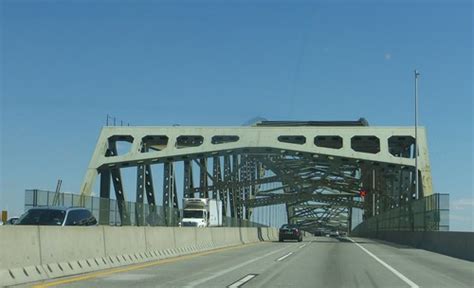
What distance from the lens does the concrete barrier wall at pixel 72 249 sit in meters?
13.5

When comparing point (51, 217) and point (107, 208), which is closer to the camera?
point (51, 217)

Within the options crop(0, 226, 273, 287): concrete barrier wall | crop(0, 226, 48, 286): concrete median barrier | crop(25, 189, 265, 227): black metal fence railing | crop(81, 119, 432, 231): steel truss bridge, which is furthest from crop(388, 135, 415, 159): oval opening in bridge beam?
crop(0, 226, 48, 286): concrete median barrier

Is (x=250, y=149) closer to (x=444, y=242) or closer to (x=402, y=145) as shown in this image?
(x=402, y=145)

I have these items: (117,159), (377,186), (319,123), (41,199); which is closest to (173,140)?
(117,159)

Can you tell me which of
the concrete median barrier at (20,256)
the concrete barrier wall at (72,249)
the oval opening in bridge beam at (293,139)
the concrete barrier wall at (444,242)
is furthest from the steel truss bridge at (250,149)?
the concrete median barrier at (20,256)

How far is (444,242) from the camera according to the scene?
106 feet

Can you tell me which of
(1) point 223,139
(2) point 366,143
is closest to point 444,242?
(1) point 223,139

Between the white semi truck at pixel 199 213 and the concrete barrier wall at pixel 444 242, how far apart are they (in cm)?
1659

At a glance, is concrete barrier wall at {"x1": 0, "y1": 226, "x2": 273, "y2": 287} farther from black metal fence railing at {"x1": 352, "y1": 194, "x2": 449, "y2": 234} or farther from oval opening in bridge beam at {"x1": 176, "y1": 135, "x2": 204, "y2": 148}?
oval opening in bridge beam at {"x1": 176, "y1": 135, "x2": 204, "y2": 148}

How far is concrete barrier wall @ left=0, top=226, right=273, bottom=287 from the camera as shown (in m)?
13.5

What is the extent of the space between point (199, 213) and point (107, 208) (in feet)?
79.9

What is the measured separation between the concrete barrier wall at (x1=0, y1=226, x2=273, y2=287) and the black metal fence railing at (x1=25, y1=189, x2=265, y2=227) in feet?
18.4

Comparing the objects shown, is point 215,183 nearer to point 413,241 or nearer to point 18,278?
point 413,241

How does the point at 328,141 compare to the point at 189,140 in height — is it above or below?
above
